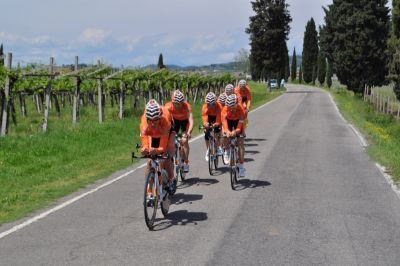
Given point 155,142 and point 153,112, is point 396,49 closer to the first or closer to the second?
point 155,142

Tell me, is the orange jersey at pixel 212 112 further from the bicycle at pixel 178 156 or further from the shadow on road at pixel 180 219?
the shadow on road at pixel 180 219

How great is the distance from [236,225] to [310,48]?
332 feet

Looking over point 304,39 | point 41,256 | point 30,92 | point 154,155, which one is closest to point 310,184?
point 154,155

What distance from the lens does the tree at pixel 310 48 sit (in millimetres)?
104188

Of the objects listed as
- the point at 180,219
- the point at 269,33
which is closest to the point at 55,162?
the point at 180,219

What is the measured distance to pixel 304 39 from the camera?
10581 cm

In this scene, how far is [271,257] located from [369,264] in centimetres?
113

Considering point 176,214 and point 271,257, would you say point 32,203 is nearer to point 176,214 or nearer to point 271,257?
point 176,214

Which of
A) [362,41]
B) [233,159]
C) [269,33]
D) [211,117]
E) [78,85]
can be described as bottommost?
[233,159]

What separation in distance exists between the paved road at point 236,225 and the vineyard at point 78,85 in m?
9.19

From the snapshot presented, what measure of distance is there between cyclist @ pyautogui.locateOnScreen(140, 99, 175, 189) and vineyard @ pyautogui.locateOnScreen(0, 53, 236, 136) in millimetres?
10726

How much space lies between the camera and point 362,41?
2005 inches

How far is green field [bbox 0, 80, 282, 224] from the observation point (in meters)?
9.88

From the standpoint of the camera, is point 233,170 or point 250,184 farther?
point 250,184
